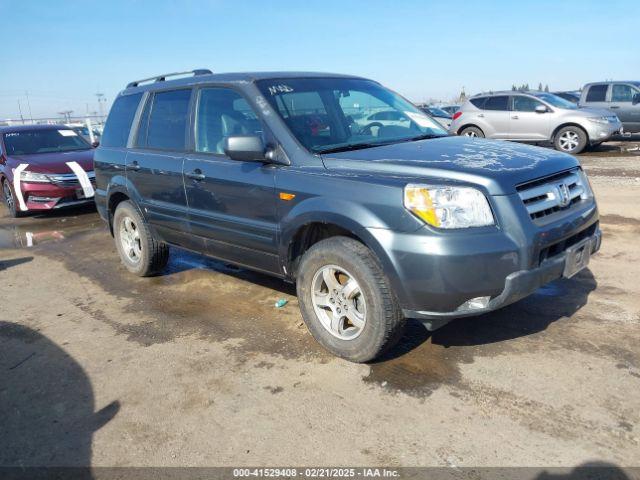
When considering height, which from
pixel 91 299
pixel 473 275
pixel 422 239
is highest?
pixel 422 239

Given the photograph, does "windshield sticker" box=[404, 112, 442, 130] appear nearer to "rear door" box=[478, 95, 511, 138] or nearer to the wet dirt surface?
the wet dirt surface

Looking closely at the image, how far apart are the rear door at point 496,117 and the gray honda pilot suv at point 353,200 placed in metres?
10.6

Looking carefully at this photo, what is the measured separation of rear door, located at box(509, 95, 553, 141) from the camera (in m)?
13.6

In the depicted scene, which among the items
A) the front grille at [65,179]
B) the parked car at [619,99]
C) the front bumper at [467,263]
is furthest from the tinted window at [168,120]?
the parked car at [619,99]

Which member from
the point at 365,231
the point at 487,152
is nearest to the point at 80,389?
the point at 365,231

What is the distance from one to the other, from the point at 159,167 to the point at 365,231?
2.37 metres

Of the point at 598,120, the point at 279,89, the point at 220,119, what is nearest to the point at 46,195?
the point at 220,119

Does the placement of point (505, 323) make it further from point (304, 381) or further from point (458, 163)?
point (304, 381)

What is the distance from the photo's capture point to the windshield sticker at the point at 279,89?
12.6 ft

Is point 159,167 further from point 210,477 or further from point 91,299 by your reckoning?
point 210,477

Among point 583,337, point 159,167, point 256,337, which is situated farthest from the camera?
point 159,167

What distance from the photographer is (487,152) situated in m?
3.49

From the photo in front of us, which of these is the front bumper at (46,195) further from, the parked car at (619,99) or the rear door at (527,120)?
the parked car at (619,99)

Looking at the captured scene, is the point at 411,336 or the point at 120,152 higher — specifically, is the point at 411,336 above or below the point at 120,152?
below
